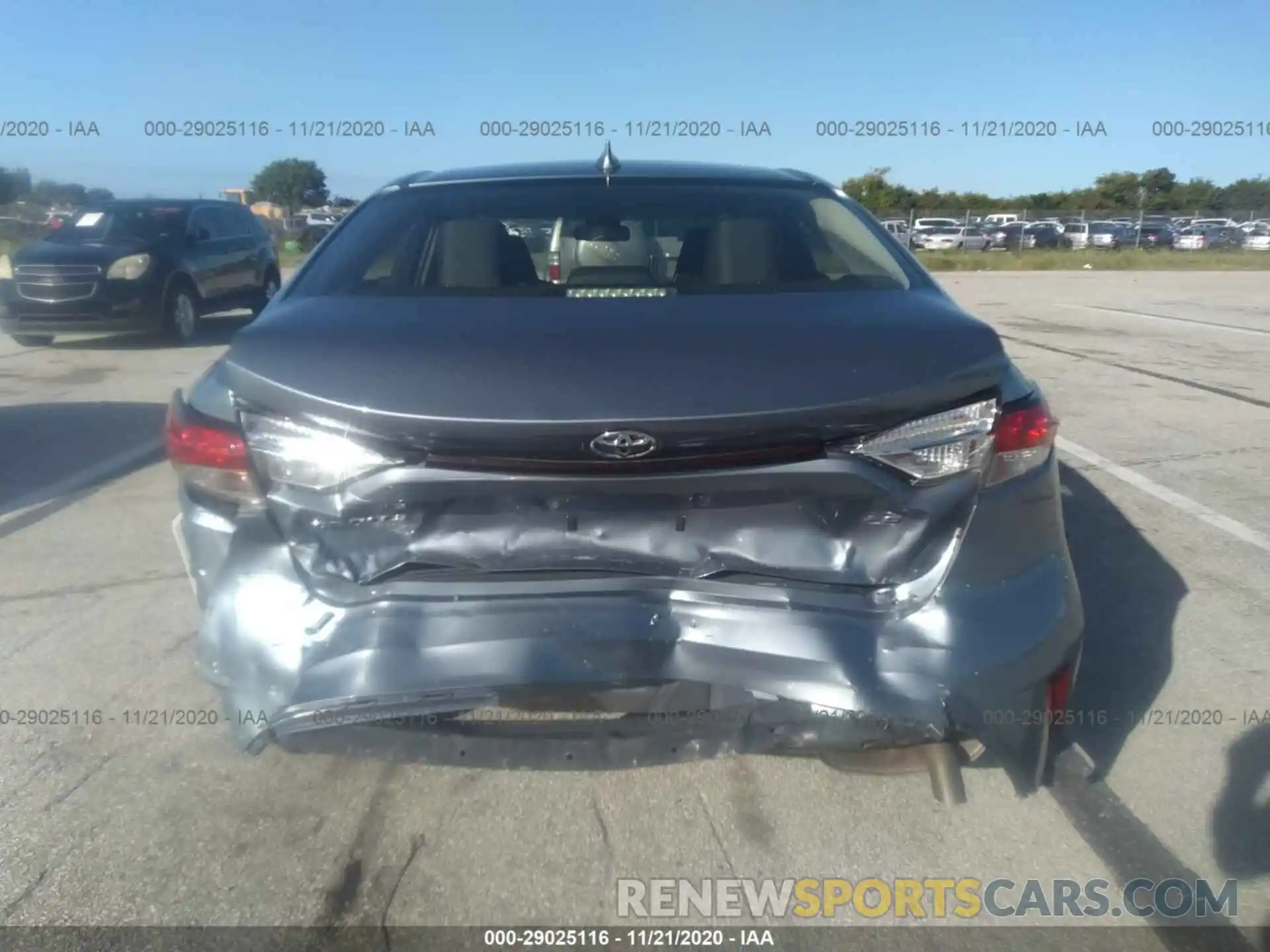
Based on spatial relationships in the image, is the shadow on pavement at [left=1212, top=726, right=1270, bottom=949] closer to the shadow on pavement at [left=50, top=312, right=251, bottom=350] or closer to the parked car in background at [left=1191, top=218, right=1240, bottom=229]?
the shadow on pavement at [left=50, top=312, right=251, bottom=350]

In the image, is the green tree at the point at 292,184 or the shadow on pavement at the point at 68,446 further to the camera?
the green tree at the point at 292,184

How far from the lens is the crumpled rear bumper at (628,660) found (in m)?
2.38

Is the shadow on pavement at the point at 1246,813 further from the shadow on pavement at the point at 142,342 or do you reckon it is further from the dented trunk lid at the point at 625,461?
the shadow on pavement at the point at 142,342

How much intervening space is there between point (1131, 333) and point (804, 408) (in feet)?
44.8

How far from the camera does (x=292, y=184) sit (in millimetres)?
43094

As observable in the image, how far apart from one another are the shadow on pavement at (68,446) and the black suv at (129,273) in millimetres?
3601

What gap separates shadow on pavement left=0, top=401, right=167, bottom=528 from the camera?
6.43m

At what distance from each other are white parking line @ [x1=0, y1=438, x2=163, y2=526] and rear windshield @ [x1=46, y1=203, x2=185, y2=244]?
6313mm

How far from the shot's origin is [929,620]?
2416 mm

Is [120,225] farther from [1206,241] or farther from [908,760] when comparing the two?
[1206,241]

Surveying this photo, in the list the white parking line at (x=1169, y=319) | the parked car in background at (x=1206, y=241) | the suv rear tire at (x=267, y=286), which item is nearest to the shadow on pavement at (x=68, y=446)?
the suv rear tire at (x=267, y=286)

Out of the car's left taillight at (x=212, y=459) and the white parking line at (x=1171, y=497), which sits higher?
the car's left taillight at (x=212, y=459)

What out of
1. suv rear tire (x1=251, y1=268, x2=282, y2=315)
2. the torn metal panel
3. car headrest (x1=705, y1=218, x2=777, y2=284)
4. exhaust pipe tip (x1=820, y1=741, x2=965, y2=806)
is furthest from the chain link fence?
the torn metal panel

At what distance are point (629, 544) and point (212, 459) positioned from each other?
0.93 meters
